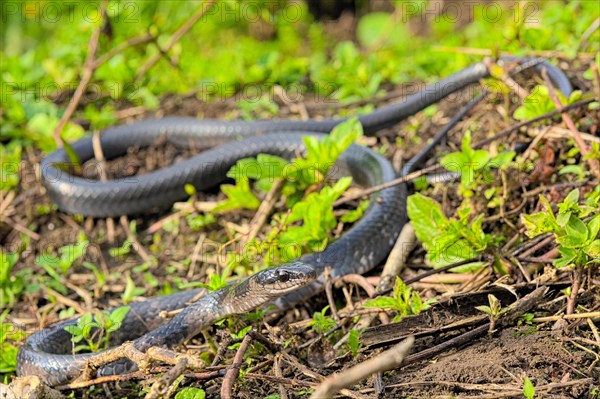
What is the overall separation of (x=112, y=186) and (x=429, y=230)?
2884 mm

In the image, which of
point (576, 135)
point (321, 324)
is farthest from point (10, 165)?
point (576, 135)

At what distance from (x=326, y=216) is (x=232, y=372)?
5.24ft

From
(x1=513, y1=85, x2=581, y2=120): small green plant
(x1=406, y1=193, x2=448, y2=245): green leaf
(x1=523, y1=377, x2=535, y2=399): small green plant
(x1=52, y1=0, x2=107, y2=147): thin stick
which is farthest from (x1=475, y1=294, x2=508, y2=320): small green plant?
(x1=52, y1=0, x2=107, y2=147): thin stick

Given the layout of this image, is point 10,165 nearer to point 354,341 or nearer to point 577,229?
point 354,341

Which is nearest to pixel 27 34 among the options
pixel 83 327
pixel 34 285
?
pixel 34 285

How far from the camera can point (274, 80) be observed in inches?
295

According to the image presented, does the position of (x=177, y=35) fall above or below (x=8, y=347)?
above

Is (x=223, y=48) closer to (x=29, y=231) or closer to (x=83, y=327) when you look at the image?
(x=29, y=231)

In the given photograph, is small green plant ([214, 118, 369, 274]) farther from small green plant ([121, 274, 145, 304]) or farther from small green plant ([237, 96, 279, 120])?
small green plant ([237, 96, 279, 120])

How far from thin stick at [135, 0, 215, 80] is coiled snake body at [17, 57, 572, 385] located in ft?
3.10

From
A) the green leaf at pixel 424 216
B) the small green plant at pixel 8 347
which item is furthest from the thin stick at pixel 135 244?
the green leaf at pixel 424 216


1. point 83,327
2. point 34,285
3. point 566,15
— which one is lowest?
point 34,285

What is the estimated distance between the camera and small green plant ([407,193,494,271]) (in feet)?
12.2

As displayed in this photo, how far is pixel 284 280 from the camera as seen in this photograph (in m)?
3.63
